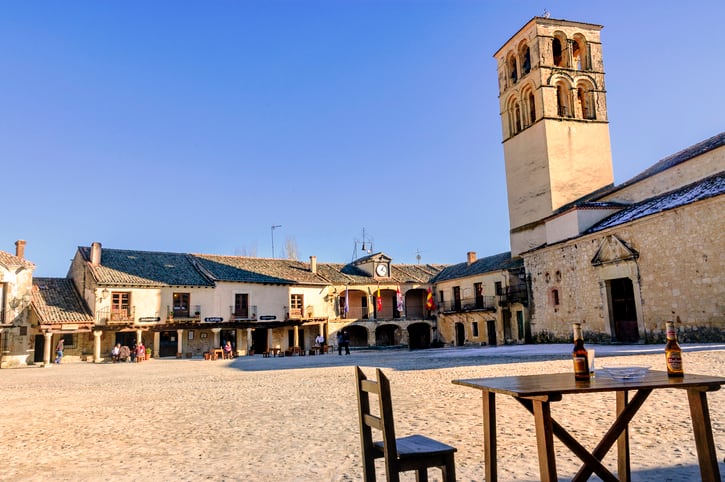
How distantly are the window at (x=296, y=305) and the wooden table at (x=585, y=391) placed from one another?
105 ft

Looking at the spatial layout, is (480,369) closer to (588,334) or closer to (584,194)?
(588,334)

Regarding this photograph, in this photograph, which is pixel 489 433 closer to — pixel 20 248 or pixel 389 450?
pixel 389 450

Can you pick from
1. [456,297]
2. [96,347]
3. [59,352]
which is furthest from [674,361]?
[456,297]

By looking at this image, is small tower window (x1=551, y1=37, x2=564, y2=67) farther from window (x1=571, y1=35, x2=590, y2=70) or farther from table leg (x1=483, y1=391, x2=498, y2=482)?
table leg (x1=483, y1=391, x2=498, y2=482)

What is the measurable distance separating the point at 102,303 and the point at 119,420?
23591 mm

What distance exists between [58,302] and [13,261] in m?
4.02

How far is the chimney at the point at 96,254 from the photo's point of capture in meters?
30.4

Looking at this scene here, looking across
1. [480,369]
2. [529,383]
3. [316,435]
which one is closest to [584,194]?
[480,369]

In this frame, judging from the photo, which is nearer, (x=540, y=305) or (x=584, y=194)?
(x=540, y=305)

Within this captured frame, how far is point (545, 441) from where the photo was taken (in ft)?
9.00

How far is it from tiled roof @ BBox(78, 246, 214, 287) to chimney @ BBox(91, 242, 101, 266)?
28 cm

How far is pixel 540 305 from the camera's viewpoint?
24.2 meters

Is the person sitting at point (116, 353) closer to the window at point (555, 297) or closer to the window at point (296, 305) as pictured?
the window at point (296, 305)

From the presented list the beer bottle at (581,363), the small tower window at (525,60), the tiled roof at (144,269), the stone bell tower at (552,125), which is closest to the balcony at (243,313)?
the tiled roof at (144,269)
